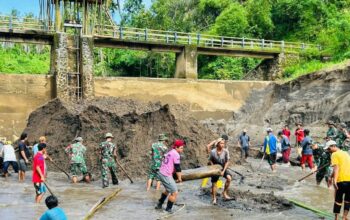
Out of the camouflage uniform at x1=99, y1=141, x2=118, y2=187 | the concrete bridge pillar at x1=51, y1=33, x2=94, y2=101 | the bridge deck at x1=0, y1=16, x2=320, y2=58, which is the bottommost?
the camouflage uniform at x1=99, y1=141, x2=118, y2=187

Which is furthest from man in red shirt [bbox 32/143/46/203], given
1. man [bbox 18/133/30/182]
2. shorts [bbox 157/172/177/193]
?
man [bbox 18/133/30/182]

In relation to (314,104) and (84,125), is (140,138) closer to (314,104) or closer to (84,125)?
(84,125)

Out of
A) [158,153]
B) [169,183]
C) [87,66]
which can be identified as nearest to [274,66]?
[87,66]

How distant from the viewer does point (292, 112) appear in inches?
1212

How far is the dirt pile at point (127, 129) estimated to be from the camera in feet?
60.1

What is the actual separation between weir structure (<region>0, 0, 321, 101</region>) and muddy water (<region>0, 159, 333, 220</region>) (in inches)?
577

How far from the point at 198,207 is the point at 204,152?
683 centimetres

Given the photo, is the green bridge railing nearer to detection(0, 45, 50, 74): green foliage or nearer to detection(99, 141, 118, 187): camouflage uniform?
detection(0, 45, 50, 74): green foliage

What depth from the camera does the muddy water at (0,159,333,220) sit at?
11125mm

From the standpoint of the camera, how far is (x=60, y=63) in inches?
1256

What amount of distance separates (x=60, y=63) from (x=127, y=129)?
47.5 ft

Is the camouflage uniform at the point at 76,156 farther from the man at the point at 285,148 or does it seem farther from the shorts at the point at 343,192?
the shorts at the point at 343,192

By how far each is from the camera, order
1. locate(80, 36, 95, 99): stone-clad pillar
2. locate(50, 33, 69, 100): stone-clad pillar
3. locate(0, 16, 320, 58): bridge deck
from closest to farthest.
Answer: locate(0, 16, 320, 58): bridge deck < locate(50, 33, 69, 100): stone-clad pillar < locate(80, 36, 95, 99): stone-clad pillar

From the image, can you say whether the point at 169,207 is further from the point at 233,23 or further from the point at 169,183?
the point at 233,23
